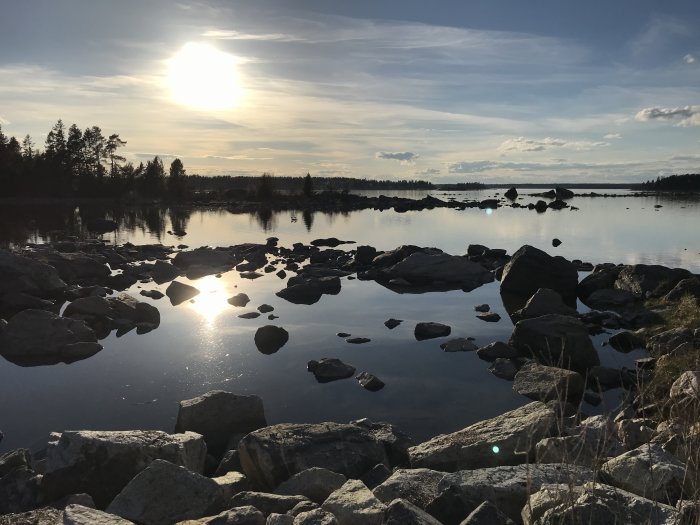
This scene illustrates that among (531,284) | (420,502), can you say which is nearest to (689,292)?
(531,284)

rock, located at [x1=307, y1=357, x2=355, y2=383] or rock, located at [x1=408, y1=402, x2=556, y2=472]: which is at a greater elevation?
rock, located at [x1=408, y1=402, x2=556, y2=472]

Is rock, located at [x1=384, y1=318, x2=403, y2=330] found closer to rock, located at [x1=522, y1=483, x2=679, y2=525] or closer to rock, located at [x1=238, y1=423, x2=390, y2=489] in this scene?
rock, located at [x1=238, y1=423, x2=390, y2=489]

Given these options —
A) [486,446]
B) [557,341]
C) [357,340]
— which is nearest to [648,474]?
[486,446]

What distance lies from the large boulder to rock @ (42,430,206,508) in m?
15.2

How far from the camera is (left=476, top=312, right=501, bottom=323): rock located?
18.1m

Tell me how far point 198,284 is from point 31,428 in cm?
1412

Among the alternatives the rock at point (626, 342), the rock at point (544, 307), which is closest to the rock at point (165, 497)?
the rock at point (626, 342)

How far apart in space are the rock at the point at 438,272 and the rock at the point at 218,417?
15.9 meters

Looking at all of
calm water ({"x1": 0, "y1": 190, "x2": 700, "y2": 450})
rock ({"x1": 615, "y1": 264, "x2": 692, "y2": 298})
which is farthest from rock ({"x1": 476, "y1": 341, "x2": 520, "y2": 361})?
rock ({"x1": 615, "y1": 264, "x2": 692, "y2": 298})

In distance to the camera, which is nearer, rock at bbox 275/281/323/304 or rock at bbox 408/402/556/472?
rock at bbox 408/402/556/472

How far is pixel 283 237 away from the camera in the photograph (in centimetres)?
4628

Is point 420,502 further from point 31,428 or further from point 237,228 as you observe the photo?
point 237,228

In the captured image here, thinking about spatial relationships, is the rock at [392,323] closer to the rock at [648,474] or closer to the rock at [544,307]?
the rock at [544,307]

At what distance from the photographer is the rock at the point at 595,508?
4.41 metres
